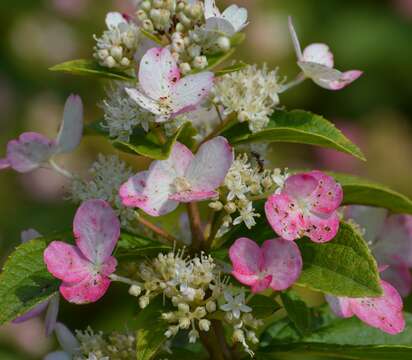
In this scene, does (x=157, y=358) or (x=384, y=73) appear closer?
(x=157, y=358)

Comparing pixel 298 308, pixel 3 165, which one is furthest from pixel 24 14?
pixel 298 308

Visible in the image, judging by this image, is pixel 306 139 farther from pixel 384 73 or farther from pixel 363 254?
pixel 384 73

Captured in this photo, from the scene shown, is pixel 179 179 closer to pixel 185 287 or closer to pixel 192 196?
→ pixel 192 196

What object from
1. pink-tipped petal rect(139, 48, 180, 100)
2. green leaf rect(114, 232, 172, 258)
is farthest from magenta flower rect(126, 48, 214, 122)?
green leaf rect(114, 232, 172, 258)

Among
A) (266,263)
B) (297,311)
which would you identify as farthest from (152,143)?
(297,311)

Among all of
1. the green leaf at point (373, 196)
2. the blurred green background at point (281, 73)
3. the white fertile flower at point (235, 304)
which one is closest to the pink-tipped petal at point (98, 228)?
the white fertile flower at point (235, 304)

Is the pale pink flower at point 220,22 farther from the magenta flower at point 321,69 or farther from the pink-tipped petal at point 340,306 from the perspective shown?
the pink-tipped petal at point 340,306

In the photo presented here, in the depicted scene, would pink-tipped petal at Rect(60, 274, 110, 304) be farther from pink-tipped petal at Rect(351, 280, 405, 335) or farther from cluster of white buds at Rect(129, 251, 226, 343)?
pink-tipped petal at Rect(351, 280, 405, 335)
